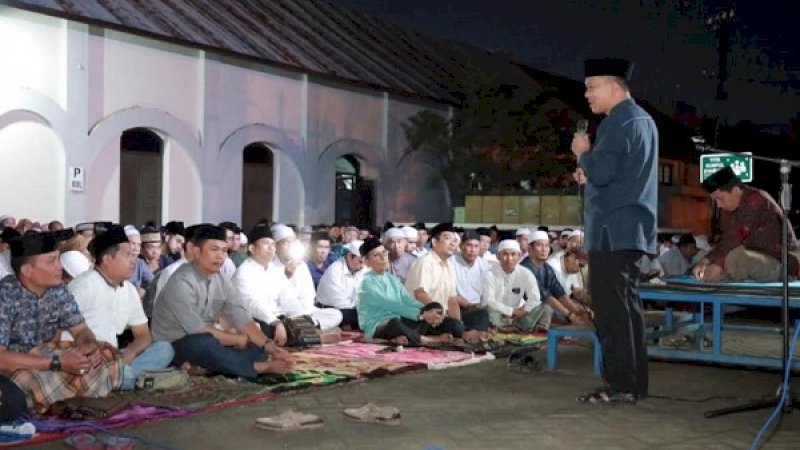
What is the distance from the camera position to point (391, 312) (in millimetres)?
9859

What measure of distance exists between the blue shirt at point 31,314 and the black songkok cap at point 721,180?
522cm

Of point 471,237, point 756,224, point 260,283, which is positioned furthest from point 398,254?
point 756,224

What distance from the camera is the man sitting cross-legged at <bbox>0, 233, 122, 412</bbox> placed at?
5758 mm

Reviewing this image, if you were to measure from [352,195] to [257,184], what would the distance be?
9.24 feet

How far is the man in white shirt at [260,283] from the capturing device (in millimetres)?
9086

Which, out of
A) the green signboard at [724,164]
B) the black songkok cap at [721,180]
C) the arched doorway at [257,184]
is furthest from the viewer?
the green signboard at [724,164]

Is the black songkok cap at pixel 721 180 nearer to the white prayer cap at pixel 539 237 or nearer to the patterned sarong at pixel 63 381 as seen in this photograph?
the white prayer cap at pixel 539 237

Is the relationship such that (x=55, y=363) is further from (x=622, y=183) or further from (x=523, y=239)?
(x=523, y=239)

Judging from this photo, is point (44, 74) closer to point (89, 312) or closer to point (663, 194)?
point (89, 312)

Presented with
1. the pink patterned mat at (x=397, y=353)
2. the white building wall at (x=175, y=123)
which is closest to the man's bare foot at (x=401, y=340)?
the pink patterned mat at (x=397, y=353)

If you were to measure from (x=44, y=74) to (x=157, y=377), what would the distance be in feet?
26.5

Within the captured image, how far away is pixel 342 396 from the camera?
666 cm

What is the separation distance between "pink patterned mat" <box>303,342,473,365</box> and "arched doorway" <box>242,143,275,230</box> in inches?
329

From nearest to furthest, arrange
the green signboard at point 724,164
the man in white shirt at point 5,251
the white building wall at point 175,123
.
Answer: the man in white shirt at point 5,251 < the white building wall at point 175,123 < the green signboard at point 724,164
